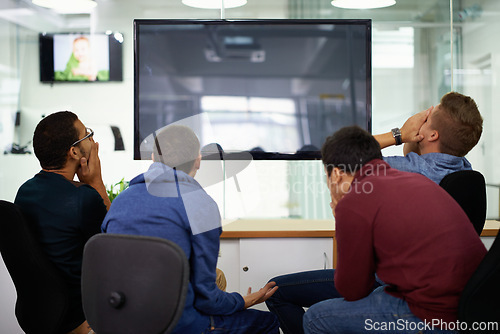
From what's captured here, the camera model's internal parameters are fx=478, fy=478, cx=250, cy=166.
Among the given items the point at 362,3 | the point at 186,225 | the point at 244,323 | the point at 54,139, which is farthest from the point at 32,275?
the point at 362,3

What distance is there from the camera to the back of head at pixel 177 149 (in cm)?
167

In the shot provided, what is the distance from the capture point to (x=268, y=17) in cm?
308

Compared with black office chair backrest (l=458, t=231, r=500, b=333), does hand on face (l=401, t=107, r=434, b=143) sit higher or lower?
higher

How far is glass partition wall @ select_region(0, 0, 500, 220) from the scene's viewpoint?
3.09 m

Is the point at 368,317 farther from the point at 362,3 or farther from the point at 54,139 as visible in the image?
the point at 362,3

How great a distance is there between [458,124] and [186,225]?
121cm

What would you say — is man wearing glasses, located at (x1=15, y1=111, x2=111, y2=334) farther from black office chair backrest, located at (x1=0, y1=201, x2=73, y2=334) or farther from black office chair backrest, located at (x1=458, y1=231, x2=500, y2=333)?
black office chair backrest, located at (x1=458, y1=231, x2=500, y2=333)

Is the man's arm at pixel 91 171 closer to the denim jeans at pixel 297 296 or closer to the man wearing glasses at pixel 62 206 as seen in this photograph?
the man wearing glasses at pixel 62 206

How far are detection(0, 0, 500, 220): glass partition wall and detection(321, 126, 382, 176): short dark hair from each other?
4.80ft

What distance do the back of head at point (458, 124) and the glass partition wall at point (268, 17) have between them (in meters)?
1.02

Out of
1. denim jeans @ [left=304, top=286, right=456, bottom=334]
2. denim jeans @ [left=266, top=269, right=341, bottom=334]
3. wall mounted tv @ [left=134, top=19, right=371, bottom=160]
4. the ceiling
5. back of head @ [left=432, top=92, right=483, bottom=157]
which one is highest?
the ceiling

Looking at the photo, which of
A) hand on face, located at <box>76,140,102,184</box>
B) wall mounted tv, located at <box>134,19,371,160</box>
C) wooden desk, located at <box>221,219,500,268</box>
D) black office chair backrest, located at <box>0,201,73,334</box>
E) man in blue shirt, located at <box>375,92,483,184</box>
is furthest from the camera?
wall mounted tv, located at <box>134,19,371,160</box>

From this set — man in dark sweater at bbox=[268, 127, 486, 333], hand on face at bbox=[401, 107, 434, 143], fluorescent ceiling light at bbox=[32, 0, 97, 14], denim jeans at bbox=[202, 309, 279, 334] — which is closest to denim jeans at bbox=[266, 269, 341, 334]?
denim jeans at bbox=[202, 309, 279, 334]

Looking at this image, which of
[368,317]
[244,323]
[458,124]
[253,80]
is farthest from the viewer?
[253,80]
